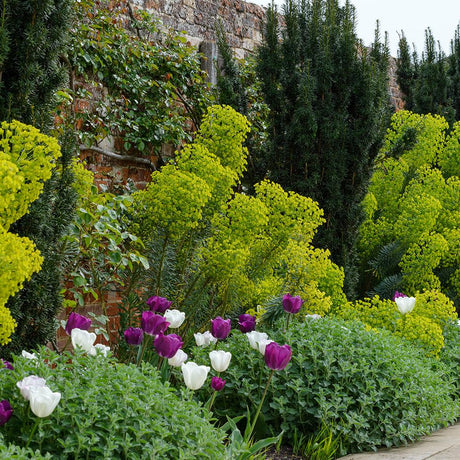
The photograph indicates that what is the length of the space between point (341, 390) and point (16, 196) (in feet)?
6.46

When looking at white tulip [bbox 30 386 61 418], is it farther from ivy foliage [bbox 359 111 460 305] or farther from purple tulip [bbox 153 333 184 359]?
ivy foliage [bbox 359 111 460 305]

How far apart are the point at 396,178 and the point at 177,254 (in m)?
3.41

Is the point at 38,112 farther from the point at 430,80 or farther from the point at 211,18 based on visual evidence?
the point at 430,80

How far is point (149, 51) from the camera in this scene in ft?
18.2

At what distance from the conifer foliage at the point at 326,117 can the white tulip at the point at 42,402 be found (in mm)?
3825

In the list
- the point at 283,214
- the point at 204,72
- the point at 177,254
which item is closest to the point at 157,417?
the point at 177,254

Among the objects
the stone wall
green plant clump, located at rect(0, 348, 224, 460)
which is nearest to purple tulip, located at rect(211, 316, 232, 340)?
green plant clump, located at rect(0, 348, 224, 460)

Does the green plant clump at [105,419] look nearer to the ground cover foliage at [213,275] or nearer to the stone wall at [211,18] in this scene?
the ground cover foliage at [213,275]

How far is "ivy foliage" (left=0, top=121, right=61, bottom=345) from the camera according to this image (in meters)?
2.26

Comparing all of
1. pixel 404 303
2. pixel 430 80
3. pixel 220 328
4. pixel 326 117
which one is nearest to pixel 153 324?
pixel 220 328

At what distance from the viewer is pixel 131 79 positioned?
5.33 metres

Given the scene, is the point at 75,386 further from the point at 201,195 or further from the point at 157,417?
the point at 201,195

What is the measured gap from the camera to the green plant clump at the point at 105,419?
209cm

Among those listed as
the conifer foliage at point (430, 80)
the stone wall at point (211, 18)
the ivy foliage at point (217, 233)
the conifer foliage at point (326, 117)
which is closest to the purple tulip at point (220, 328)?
the ivy foliage at point (217, 233)
